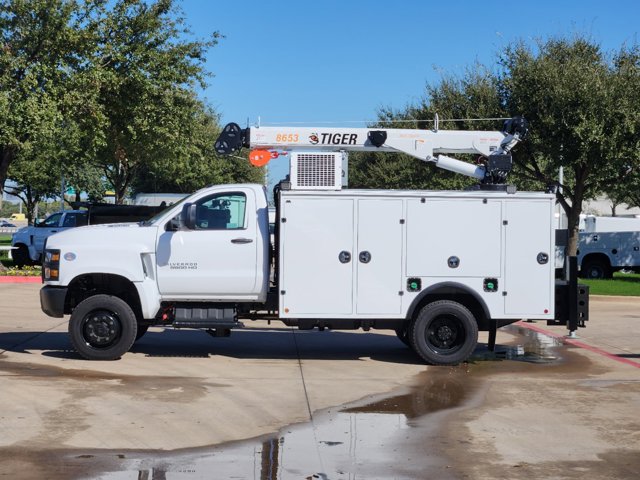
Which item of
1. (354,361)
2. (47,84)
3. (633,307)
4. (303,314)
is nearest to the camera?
(303,314)

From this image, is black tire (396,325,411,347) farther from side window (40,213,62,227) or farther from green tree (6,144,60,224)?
green tree (6,144,60,224)

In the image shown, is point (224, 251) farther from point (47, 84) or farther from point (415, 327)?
point (47, 84)

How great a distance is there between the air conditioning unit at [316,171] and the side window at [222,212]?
0.79 m

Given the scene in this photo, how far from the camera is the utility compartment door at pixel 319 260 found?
11469 millimetres

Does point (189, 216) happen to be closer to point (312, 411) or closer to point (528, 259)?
point (312, 411)

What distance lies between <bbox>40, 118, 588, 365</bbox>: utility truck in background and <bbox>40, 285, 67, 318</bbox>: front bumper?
0.7 inches

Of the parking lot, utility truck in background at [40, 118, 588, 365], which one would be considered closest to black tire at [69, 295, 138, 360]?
→ utility truck in background at [40, 118, 588, 365]

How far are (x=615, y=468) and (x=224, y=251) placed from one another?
19.8 ft

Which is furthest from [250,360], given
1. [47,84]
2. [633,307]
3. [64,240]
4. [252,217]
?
[47,84]

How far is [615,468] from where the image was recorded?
6.97 m

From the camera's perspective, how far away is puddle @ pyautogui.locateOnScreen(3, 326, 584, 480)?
6660 mm

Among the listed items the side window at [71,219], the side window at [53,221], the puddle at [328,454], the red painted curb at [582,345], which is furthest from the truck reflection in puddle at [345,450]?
the side window at [53,221]

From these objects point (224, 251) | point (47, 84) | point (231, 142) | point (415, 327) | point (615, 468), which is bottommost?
point (615, 468)

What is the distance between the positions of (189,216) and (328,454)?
493cm
